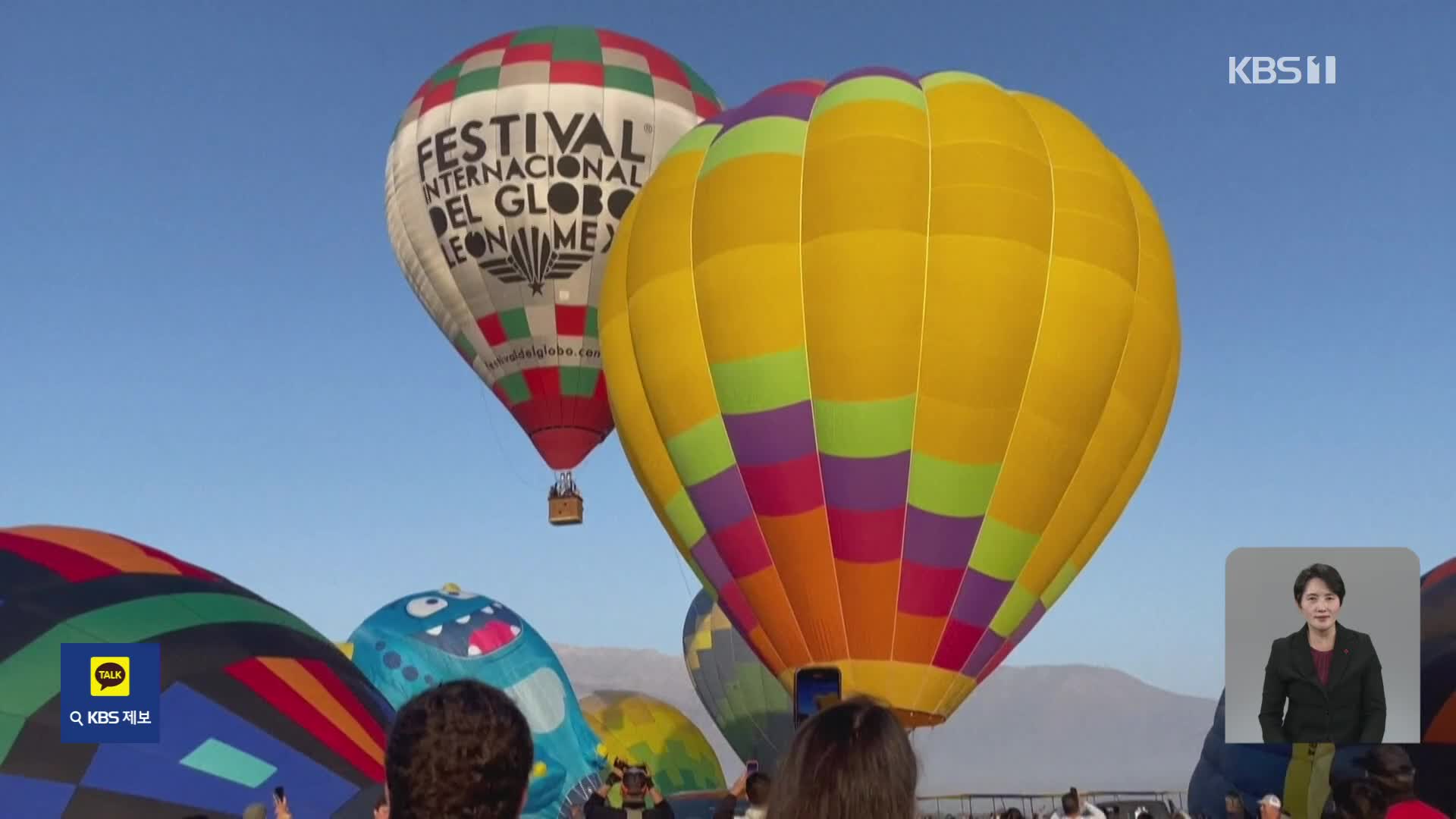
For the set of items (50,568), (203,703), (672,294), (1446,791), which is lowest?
(1446,791)

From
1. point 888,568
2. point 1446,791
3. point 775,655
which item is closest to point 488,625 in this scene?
point 775,655

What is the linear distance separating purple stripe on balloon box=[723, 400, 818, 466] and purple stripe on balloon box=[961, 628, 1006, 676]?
2115 mm

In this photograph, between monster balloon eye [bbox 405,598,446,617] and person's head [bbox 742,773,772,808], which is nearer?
person's head [bbox 742,773,772,808]

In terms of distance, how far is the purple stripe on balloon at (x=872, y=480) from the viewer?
41.1 feet

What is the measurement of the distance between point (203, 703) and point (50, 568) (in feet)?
5.06

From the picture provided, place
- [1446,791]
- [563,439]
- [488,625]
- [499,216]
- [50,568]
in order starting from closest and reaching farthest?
[50,568] < [1446,791] < [488,625] < [499,216] < [563,439]

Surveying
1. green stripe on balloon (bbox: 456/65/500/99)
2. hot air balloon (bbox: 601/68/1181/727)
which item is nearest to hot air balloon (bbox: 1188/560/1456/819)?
hot air balloon (bbox: 601/68/1181/727)

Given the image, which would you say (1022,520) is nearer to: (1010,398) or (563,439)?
(1010,398)

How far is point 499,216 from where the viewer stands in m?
20.0

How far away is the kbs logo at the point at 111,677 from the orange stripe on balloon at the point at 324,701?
83 centimetres

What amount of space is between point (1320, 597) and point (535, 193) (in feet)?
40.9

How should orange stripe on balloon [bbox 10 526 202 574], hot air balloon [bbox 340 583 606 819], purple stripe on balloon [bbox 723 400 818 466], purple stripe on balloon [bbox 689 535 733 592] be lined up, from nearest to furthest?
orange stripe on balloon [bbox 10 526 202 574] → purple stripe on balloon [bbox 723 400 818 466] → purple stripe on balloon [bbox 689 535 733 592] → hot air balloon [bbox 340 583 606 819]

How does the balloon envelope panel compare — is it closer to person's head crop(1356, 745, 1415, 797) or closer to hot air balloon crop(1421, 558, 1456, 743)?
hot air balloon crop(1421, 558, 1456, 743)

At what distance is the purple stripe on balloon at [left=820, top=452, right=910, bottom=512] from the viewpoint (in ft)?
41.1
